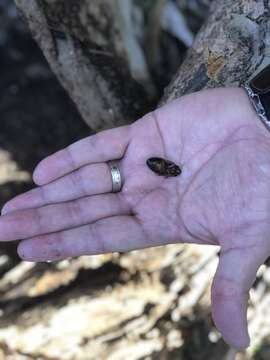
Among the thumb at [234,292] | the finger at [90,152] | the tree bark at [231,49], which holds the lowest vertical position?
the thumb at [234,292]

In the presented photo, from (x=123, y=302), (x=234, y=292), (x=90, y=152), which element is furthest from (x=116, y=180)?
(x=123, y=302)

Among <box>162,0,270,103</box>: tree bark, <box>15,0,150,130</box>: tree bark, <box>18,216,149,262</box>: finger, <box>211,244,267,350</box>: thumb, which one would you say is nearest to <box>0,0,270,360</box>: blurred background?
<box>15,0,150,130</box>: tree bark

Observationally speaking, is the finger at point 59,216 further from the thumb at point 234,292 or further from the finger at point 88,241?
the thumb at point 234,292

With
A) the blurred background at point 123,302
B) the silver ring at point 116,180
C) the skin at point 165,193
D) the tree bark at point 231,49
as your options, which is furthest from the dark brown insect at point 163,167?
the blurred background at point 123,302

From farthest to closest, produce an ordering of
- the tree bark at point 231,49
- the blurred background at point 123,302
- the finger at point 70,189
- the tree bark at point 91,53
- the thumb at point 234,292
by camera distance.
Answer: the blurred background at point 123,302 → the tree bark at point 91,53 → the tree bark at point 231,49 → the finger at point 70,189 → the thumb at point 234,292

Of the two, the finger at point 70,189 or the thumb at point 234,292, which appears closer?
the thumb at point 234,292

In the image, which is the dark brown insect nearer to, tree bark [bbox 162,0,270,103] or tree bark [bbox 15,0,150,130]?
tree bark [bbox 162,0,270,103]

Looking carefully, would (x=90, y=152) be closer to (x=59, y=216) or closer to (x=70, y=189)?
(x=70, y=189)

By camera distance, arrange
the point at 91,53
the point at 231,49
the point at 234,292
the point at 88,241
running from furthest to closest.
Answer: the point at 91,53
the point at 231,49
the point at 88,241
the point at 234,292
